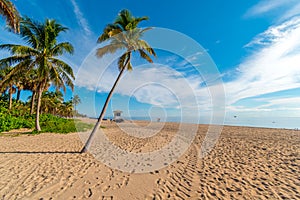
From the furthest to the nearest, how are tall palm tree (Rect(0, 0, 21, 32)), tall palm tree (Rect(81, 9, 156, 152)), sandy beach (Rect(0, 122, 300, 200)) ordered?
1. tall palm tree (Rect(81, 9, 156, 152))
2. tall palm tree (Rect(0, 0, 21, 32))
3. sandy beach (Rect(0, 122, 300, 200))

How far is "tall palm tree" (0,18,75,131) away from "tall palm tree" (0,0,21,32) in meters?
4.14

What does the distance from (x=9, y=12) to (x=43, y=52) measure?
5732mm

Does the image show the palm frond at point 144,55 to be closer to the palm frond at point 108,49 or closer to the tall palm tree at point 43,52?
the palm frond at point 108,49

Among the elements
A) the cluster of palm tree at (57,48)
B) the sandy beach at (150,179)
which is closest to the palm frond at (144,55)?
the cluster of palm tree at (57,48)

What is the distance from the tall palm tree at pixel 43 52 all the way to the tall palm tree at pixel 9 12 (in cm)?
414

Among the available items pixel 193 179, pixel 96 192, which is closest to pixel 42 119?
pixel 96 192

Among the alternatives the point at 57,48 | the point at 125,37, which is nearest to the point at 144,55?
the point at 125,37

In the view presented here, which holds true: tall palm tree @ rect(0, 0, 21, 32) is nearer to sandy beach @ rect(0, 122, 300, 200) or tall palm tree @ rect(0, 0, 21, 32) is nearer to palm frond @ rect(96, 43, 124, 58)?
palm frond @ rect(96, 43, 124, 58)

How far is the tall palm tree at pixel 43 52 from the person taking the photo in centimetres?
1092

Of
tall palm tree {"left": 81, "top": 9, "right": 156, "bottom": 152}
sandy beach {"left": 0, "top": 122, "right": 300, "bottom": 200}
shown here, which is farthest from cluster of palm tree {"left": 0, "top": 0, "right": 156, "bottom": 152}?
sandy beach {"left": 0, "top": 122, "right": 300, "bottom": 200}

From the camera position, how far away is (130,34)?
8.43 metres

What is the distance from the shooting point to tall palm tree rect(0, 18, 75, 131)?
1092cm

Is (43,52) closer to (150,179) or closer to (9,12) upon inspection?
(9,12)

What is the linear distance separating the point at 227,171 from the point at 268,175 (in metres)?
1.23
